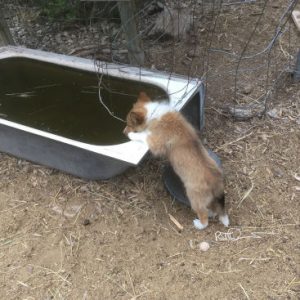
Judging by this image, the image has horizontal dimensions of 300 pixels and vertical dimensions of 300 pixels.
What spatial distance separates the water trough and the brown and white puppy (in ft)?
0.40

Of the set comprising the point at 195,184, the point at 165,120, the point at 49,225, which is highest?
the point at 165,120

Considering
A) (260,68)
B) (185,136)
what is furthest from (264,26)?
(185,136)

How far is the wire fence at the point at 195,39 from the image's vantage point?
3789 mm

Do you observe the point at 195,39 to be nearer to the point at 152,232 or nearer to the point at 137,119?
the point at 137,119

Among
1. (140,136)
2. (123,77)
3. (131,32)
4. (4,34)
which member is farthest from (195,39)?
(140,136)

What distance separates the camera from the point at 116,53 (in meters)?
4.35

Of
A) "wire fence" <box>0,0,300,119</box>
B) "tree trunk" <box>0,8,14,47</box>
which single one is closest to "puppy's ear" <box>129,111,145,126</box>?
"wire fence" <box>0,0,300,119</box>

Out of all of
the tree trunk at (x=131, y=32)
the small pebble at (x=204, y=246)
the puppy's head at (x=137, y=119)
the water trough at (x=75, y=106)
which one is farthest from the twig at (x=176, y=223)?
the tree trunk at (x=131, y=32)

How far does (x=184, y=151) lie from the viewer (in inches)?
100

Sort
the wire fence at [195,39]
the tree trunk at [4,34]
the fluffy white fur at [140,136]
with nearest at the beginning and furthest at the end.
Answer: the fluffy white fur at [140,136], the wire fence at [195,39], the tree trunk at [4,34]

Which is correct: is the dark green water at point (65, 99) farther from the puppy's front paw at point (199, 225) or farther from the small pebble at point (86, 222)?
the puppy's front paw at point (199, 225)

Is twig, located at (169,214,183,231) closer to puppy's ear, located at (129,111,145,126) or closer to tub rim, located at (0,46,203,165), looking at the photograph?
tub rim, located at (0,46,203,165)

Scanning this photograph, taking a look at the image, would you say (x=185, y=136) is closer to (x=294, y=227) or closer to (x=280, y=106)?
(x=294, y=227)

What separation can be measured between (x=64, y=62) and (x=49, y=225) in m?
1.45
